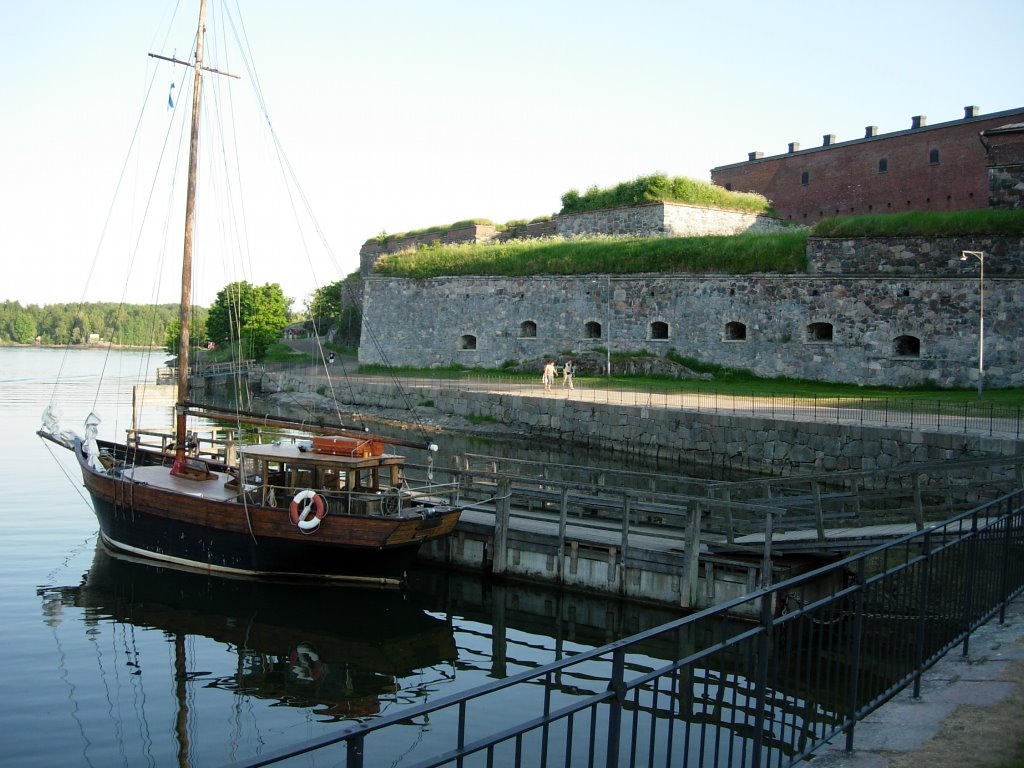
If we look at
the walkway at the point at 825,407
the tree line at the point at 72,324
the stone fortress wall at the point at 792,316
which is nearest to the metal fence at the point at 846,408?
the walkway at the point at 825,407

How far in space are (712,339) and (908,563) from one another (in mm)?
28158

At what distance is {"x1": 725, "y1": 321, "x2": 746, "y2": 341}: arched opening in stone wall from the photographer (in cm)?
3278

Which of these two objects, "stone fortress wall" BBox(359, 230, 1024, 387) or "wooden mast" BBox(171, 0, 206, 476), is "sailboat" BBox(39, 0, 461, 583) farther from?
"stone fortress wall" BBox(359, 230, 1024, 387)

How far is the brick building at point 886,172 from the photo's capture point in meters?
39.0

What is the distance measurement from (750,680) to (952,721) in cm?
126

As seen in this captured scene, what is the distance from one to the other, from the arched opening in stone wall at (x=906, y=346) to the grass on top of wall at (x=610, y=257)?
408 cm

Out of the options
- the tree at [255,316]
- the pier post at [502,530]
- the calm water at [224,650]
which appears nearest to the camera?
the calm water at [224,650]

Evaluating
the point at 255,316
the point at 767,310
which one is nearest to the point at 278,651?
the point at 767,310

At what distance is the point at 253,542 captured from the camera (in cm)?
1383

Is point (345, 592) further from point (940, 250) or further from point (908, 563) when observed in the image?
point (940, 250)

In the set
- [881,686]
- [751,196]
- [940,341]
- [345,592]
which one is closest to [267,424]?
[345,592]

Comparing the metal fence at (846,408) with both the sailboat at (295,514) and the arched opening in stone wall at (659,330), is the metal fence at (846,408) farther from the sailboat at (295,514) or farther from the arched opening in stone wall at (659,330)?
the sailboat at (295,514)

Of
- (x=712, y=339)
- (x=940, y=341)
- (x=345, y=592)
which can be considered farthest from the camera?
(x=712, y=339)

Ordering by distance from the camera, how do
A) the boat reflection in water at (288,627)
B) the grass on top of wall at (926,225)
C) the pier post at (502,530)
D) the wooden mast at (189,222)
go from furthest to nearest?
the grass on top of wall at (926,225), the wooden mast at (189,222), the pier post at (502,530), the boat reflection in water at (288,627)
